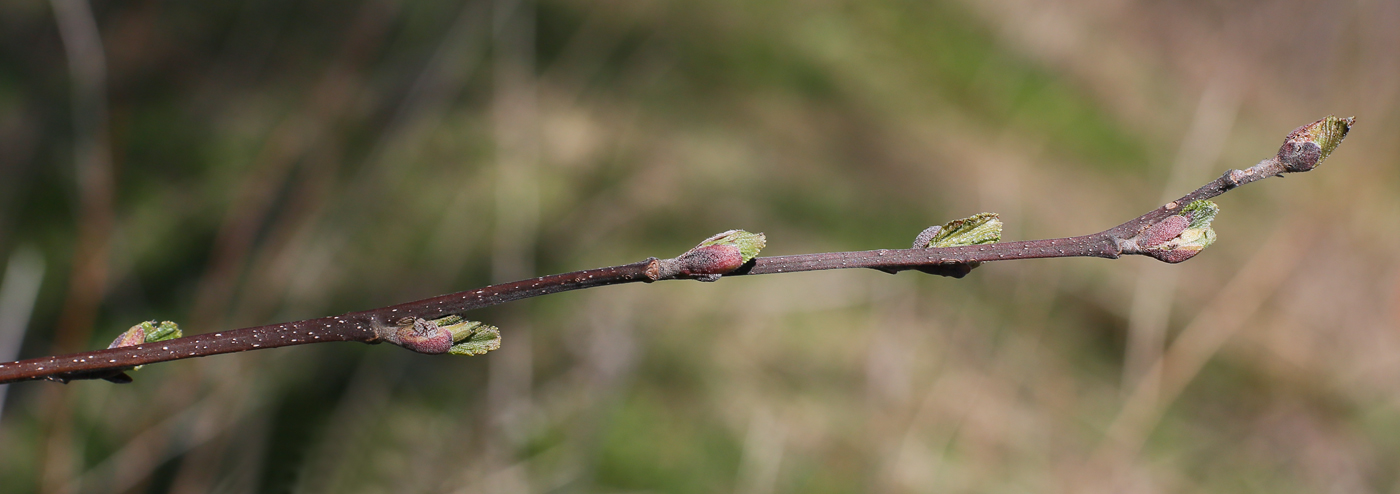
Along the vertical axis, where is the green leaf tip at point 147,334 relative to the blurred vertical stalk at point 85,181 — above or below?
below

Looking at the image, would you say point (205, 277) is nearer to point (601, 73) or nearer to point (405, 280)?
point (405, 280)

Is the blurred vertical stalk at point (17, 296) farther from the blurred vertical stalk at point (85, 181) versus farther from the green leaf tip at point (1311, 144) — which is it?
the green leaf tip at point (1311, 144)

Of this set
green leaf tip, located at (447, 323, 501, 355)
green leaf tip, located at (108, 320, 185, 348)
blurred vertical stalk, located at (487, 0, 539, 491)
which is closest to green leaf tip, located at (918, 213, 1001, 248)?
green leaf tip, located at (447, 323, 501, 355)

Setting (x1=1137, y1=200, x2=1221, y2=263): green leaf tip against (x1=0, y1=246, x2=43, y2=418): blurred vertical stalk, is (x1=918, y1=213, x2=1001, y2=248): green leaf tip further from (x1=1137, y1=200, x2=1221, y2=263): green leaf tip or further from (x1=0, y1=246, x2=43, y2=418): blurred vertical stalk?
(x1=0, y1=246, x2=43, y2=418): blurred vertical stalk

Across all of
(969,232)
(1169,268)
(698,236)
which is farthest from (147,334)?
(1169,268)

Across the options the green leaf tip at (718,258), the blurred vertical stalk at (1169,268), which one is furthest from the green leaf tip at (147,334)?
the blurred vertical stalk at (1169,268)

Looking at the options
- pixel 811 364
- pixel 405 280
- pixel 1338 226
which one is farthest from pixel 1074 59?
pixel 405 280

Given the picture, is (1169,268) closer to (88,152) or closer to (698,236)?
(698,236)
